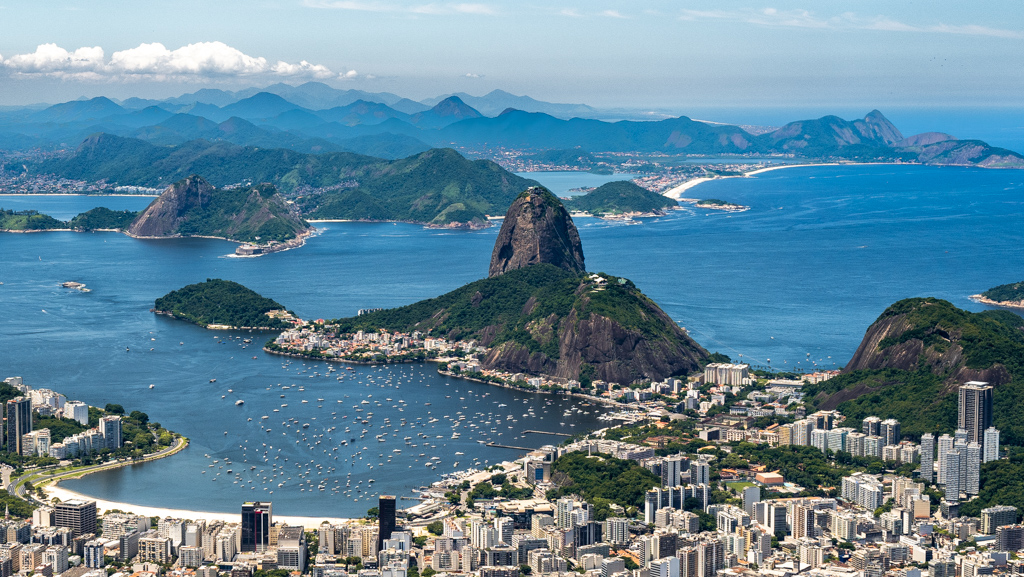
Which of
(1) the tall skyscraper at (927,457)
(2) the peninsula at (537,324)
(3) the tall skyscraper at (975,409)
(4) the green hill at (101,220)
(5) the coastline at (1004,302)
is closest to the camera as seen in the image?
(1) the tall skyscraper at (927,457)

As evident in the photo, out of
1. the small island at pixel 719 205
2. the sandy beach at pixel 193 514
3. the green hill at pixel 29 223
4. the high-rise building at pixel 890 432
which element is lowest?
the sandy beach at pixel 193 514

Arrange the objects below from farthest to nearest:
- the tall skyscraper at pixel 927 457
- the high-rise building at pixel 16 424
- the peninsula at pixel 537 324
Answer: the peninsula at pixel 537 324, the high-rise building at pixel 16 424, the tall skyscraper at pixel 927 457

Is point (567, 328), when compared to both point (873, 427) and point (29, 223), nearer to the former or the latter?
point (873, 427)

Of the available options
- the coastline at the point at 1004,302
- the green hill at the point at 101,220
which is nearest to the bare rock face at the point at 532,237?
the coastline at the point at 1004,302

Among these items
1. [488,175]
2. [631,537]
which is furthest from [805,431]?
[488,175]

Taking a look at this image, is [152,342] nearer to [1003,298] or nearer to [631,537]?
[631,537]

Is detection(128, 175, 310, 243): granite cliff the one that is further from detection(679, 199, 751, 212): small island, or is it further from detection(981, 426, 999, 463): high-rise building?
detection(981, 426, 999, 463): high-rise building

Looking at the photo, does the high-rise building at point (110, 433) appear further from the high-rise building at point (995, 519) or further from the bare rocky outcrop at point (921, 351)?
the high-rise building at point (995, 519)

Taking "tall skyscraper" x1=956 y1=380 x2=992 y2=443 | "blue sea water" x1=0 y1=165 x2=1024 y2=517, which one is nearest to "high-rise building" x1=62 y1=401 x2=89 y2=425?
"blue sea water" x1=0 y1=165 x2=1024 y2=517

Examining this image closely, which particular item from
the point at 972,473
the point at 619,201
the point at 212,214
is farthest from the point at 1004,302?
the point at 212,214
